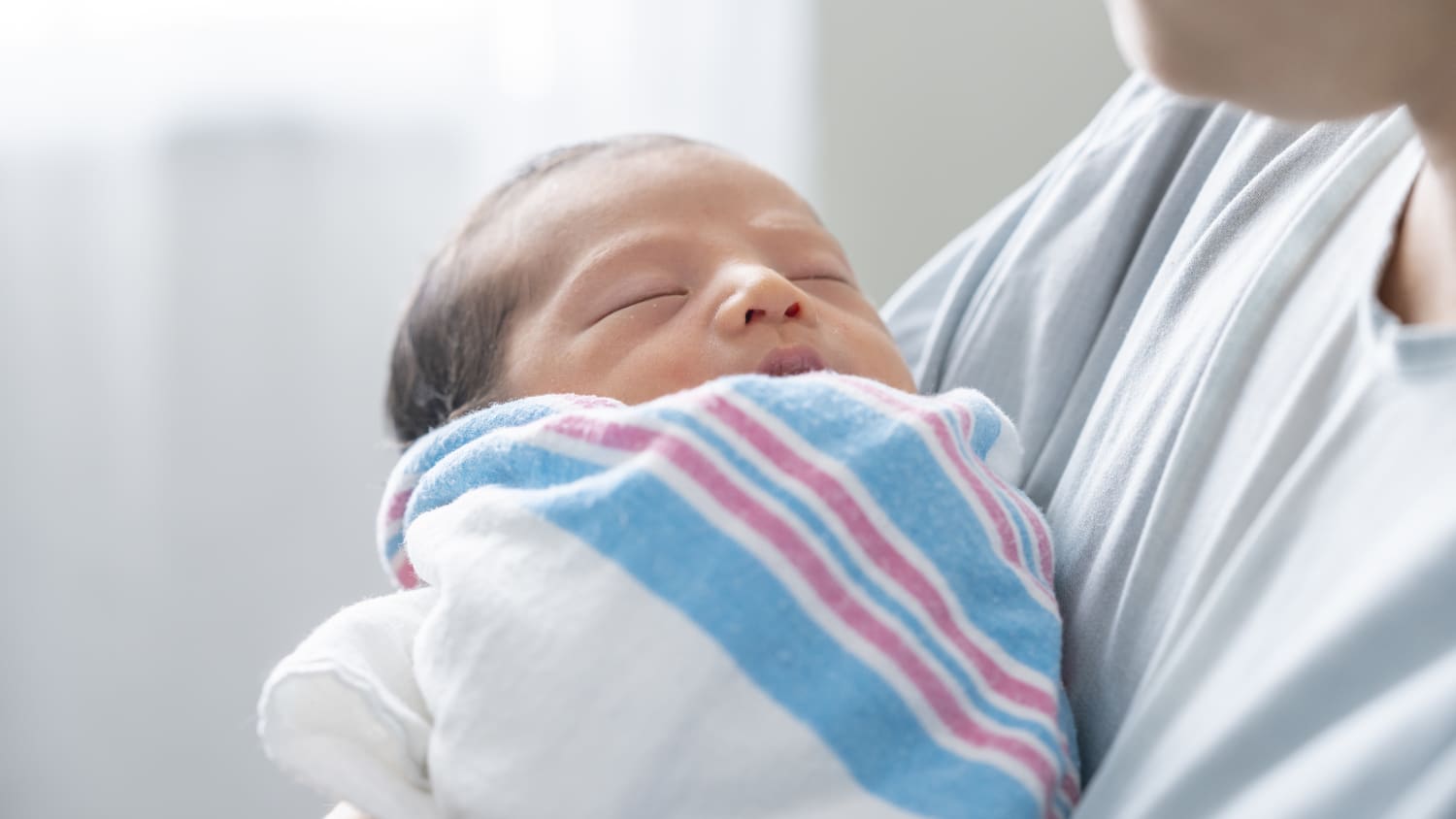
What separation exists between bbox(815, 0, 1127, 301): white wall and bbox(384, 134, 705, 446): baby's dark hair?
3.34 ft

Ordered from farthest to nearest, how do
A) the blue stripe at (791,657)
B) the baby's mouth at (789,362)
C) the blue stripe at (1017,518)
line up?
the baby's mouth at (789,362), the blue stripe at (1017,518), the blue stripe at (791,657)

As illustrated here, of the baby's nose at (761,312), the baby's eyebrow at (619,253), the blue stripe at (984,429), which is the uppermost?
the baby's eyebrow at (619,253)

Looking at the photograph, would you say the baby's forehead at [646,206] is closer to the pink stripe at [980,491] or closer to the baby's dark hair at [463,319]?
the baby's dark hair at [463,319]

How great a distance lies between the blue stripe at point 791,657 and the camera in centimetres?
59

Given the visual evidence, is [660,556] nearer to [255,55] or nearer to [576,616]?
[576,616]

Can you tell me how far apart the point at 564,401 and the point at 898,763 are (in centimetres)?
29

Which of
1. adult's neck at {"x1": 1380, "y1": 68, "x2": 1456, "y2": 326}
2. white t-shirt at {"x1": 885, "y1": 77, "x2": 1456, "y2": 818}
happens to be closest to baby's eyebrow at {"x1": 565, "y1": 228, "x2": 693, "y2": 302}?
white t-shirt at {"x1": 885, "y1": 77, "x2": 1456, "y2": 818}

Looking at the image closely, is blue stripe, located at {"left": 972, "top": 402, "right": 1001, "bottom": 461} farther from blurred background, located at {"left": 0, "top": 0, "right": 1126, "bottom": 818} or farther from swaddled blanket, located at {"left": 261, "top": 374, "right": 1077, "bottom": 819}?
blurred background, located at {"left": 0, "top": 0, "right": 1126, "bottom": 818}

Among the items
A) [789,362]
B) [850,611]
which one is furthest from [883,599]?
[789,362]

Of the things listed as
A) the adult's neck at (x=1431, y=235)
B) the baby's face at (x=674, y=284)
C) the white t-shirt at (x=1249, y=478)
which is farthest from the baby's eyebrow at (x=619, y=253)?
the adult's neck at (x=1431, y=235)

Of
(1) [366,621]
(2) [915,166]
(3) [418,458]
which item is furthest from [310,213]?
(1) [366,621]

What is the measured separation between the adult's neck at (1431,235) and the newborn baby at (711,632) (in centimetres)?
21

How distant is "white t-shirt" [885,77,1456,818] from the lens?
49cm

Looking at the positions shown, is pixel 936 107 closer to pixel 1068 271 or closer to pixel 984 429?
pixel 1068 271
